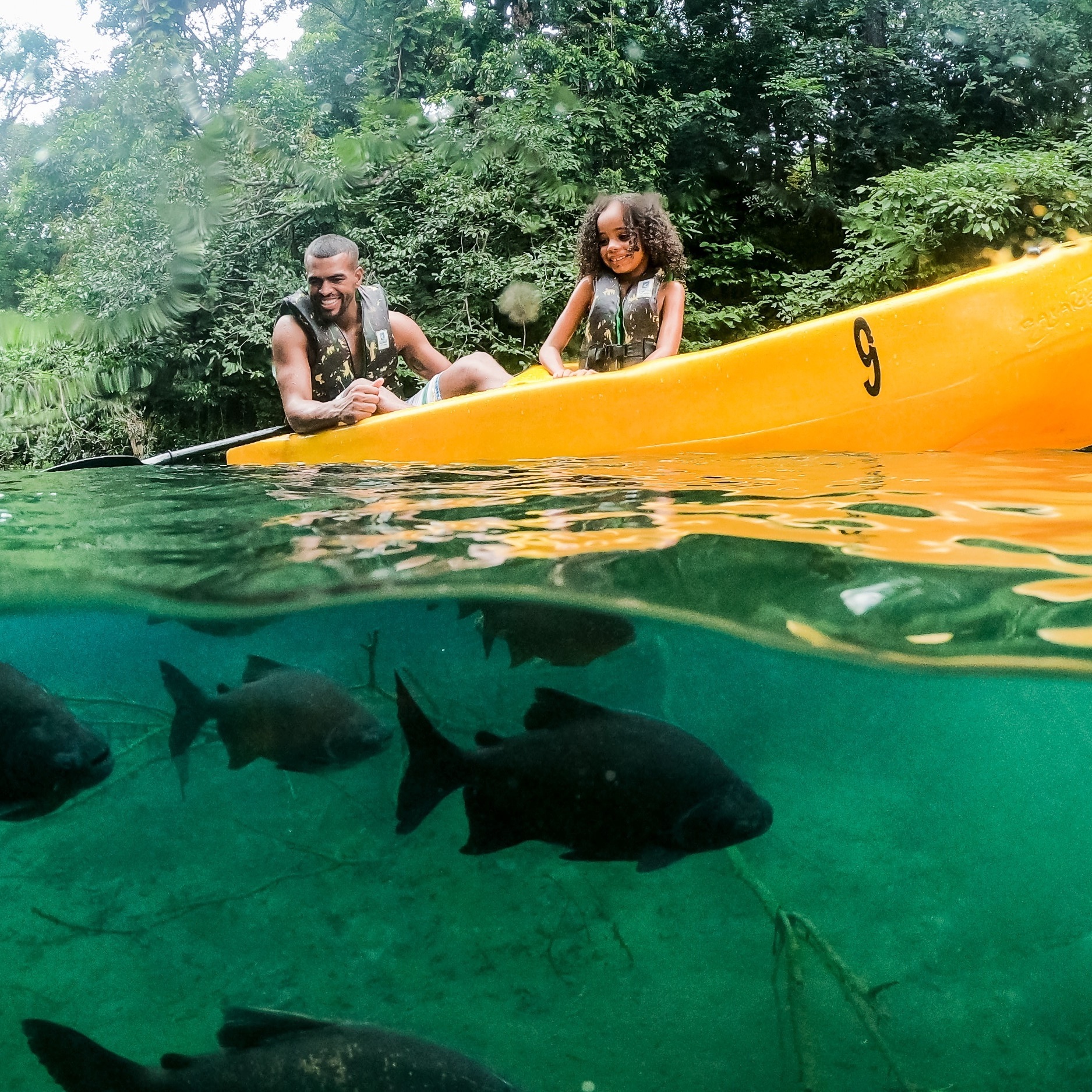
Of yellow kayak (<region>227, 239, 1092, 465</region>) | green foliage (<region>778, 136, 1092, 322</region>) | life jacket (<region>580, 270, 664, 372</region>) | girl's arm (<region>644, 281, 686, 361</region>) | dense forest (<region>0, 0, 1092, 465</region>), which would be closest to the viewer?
yellow kayak (<region>227, 239, 1092, 465</region>)

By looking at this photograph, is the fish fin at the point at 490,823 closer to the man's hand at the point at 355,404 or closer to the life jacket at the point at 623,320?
the man's hand at the point at 355,404

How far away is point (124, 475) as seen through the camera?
5.55 m

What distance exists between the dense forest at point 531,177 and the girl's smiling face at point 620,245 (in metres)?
6.62

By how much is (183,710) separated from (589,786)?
110 cm

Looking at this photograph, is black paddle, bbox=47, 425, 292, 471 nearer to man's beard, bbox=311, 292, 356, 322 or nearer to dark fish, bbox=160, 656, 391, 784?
man's beard, bbox=311, 292, 356, 322

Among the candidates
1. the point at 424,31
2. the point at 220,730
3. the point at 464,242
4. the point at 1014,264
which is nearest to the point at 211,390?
the point at 464,242

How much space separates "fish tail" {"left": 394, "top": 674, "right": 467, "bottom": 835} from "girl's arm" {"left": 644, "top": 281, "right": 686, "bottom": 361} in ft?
14.7

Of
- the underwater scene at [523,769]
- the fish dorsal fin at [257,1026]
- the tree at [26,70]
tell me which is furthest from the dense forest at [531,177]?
the fish dorsal fin at [257,1026]

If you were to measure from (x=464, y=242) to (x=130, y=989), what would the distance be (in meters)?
12.5

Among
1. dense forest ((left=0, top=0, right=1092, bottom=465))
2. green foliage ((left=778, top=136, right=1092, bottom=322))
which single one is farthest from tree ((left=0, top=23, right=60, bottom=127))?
green foliage ((left=778, top=136, right=1092, bottom=322))

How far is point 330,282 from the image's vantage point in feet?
19.8

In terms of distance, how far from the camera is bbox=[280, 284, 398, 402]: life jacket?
6.09 metres

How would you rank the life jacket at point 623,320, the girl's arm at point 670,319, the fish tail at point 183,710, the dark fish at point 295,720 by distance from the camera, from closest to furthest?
the dark fish at point 295,720 < the fish tail at point 183,710 < the girl's arm at point 670,319 < the life jacket at point 623,320

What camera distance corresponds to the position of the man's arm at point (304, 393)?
5676 millimetres
